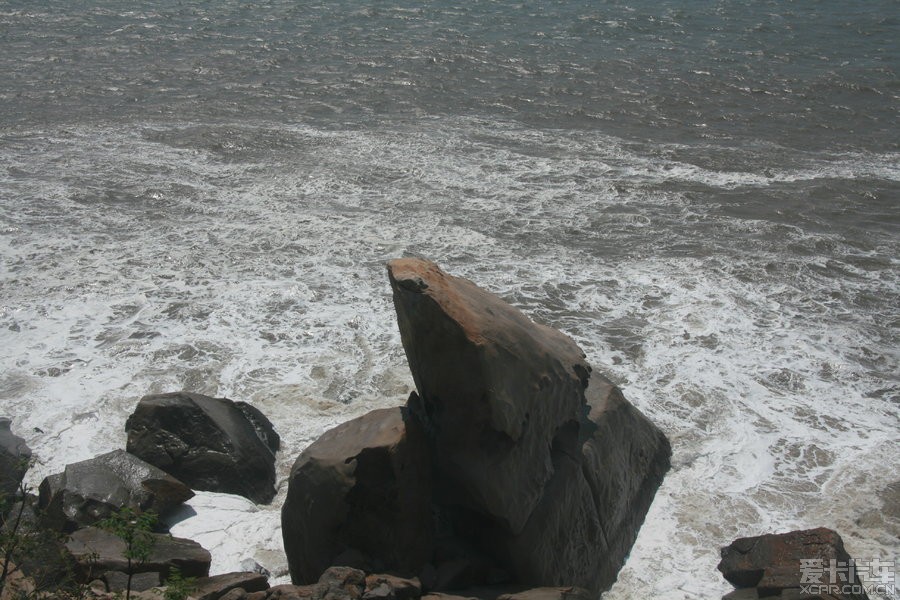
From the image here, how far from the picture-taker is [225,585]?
5840mm

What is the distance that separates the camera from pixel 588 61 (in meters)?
23.8

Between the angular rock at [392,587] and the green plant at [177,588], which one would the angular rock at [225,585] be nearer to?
the green plant at [177,588]

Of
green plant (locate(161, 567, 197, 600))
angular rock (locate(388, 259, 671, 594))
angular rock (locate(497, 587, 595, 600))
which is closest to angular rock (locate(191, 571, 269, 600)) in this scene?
green plant (locate(161, 567, 197, 600))

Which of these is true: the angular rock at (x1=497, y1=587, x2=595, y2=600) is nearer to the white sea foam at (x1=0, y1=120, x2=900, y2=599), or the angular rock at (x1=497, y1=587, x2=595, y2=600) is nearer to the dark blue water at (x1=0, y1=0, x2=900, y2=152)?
the white sea foam at (x1=0, y1=120, x2=900, y2=599)

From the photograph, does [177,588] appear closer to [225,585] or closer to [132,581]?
[225,585]

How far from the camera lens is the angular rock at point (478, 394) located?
6.17 m

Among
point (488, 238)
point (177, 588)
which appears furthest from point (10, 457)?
point (488, 238)

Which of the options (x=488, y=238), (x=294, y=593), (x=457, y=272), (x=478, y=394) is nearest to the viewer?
(x=294, y=593)

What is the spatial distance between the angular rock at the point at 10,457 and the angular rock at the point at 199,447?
89 cm

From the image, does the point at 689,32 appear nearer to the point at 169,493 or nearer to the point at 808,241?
the point at 808,241

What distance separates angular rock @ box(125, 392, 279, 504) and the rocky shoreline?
57 centimetres

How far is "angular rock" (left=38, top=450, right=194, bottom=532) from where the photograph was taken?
671 centimetres

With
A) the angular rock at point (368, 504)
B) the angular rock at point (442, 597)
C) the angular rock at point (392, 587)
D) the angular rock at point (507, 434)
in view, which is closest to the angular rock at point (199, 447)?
the angular rock at point (368, 504)

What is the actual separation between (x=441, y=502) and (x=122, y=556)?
217 cm
